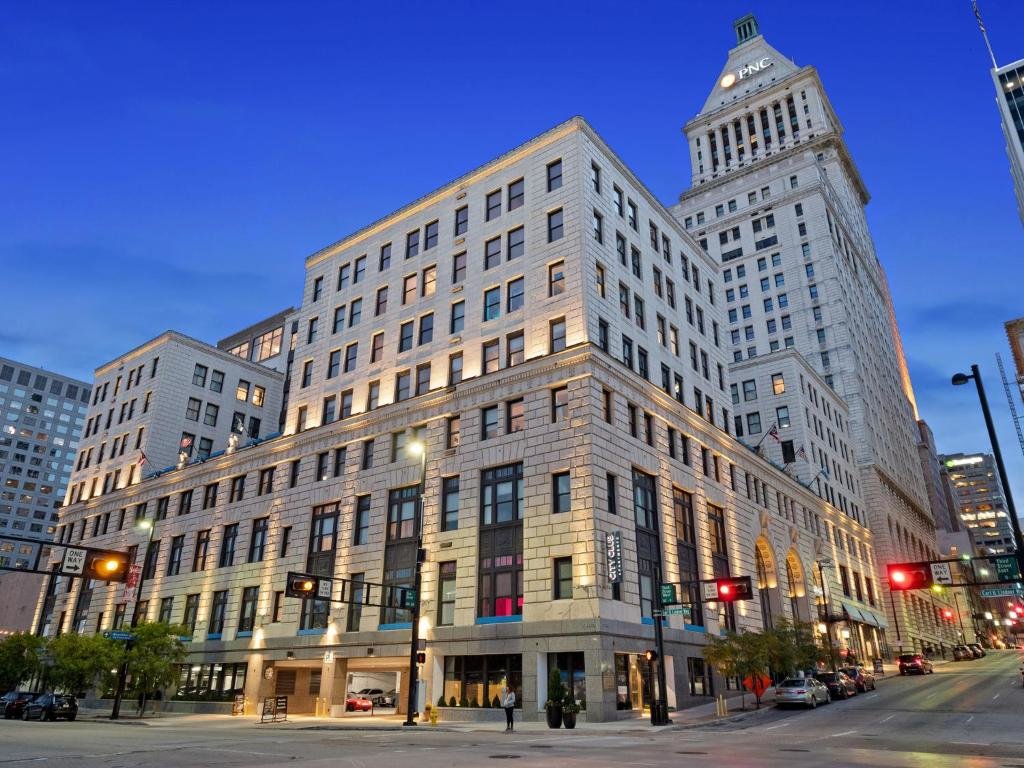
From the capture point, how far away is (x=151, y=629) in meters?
46.6

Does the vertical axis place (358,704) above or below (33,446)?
below

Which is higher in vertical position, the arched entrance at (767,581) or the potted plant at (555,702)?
the arched entrance at (767,581)

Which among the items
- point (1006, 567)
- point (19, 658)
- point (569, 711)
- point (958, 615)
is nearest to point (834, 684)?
point (1006, 567)

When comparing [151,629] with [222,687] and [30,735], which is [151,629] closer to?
[222,687]

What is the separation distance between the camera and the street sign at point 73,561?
82.5 feet

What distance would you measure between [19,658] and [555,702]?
4848 cm

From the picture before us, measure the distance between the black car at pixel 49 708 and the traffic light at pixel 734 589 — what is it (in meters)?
35.6

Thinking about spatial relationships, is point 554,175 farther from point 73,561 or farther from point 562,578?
point 73,561

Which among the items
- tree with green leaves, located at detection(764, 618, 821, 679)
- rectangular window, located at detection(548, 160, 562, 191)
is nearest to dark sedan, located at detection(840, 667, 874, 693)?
tree with green leaves, located at detection(764, 618, 821, 679)

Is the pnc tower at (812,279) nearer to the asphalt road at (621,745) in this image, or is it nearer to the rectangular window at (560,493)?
the rectangular window at (560,493)

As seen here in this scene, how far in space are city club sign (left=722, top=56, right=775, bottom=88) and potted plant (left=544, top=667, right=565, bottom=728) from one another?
140 meters

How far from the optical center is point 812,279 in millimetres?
101375

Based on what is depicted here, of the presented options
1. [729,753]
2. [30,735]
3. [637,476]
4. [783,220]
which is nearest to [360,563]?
[637,476]

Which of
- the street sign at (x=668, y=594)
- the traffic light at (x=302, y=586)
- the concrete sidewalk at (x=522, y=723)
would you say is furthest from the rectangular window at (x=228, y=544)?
the street sign at (x=668, y=594)
